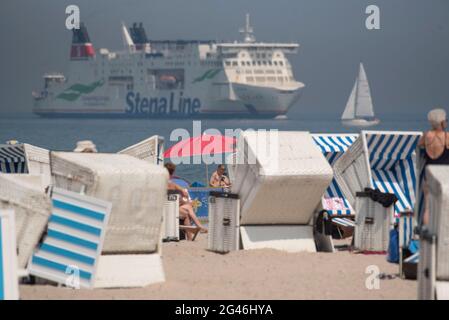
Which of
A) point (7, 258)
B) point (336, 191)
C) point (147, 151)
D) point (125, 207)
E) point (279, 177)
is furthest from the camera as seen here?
point (336, 191)

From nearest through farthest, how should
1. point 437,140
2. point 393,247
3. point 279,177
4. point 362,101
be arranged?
point 437,140 → point 393,247 → point 279,177 → point 362,101

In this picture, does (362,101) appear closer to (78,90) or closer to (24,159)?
(78,90)

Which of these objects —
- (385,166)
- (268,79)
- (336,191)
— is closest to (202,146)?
(336,191)

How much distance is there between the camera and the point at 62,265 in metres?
6.25

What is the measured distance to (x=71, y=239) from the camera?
6.22 meters

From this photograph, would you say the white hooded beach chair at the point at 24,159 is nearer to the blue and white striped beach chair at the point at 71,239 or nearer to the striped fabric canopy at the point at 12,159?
the striped fabric canopy at the point at 12,159

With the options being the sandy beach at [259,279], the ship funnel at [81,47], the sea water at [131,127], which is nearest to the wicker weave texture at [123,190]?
the sandy beach at [259,279]

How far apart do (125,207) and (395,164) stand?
364 cm

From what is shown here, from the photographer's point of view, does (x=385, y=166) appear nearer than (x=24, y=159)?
Yes

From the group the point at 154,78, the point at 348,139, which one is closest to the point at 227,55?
the point at 154,78

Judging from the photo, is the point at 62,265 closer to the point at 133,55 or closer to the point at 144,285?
the point at 144,285

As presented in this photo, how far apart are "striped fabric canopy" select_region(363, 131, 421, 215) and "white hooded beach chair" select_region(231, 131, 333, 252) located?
127 cm

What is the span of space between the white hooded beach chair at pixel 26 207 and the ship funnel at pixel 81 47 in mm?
112095
